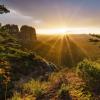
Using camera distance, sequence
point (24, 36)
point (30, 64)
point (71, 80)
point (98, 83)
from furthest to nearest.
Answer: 1. point (24, 36)
2. point (30, 64)
3. point (71, 80)
4. point (98, 83)

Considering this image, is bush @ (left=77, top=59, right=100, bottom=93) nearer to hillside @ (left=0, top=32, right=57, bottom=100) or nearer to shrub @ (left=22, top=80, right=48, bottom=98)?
shrub @ (left=22, top=80, right=48, bottom=98)

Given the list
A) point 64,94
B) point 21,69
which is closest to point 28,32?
point 21,69

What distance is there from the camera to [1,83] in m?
17.3

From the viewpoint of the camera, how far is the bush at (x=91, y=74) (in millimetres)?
12399

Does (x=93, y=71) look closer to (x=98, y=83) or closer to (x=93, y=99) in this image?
(x=98, y=83)

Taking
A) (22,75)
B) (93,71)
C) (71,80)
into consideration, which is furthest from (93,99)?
(22,75)

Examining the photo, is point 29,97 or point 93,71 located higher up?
point 93,71

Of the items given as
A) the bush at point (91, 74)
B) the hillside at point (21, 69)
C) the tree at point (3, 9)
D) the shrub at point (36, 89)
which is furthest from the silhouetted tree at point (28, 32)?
the shrub at point (36, 89)

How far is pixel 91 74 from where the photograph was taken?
533 inches

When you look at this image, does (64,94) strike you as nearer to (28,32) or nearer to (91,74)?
(91,74)

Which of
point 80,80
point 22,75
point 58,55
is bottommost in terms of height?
point 58,55

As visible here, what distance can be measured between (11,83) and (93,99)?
330 inches

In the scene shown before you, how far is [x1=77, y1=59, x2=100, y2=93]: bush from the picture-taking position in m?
12.4

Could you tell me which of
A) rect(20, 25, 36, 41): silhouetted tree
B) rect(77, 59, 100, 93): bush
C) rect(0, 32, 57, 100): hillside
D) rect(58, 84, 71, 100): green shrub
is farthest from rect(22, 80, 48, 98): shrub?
rect(20, 25, 36, 41): silhouetted tree
